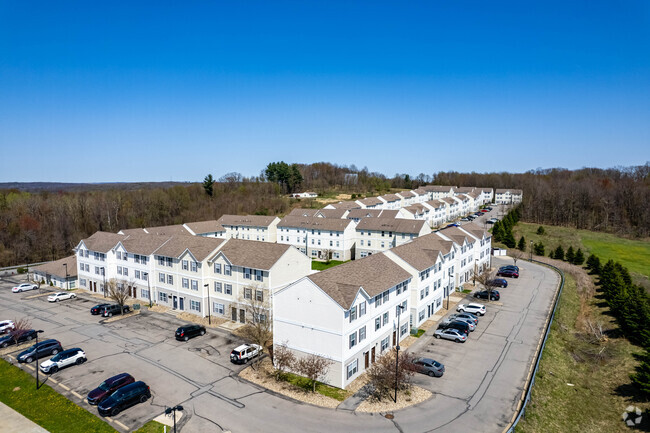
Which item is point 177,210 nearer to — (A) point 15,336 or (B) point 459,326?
(A) point 15,336

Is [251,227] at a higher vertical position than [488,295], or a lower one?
higher

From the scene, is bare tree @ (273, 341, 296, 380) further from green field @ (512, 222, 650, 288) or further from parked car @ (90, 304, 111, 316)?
green field @ (512, 222, 650, 288)

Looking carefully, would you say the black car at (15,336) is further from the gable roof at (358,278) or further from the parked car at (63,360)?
the gable roof at (358,278)

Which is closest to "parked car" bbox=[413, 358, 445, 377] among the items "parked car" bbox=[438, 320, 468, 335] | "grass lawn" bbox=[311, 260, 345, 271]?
"parked car" bbox=[438, 320, 468, 335]

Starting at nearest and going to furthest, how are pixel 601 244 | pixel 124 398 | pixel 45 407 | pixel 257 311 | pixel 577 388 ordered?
1. pixel 124 398
2. pixel 45 407
3. pixel 577 388
4. pixel 257 311
5. pixel 601 244

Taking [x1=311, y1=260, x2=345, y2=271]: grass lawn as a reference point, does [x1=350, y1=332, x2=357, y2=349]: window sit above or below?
above

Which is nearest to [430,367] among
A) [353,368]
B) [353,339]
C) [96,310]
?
[353,368]
